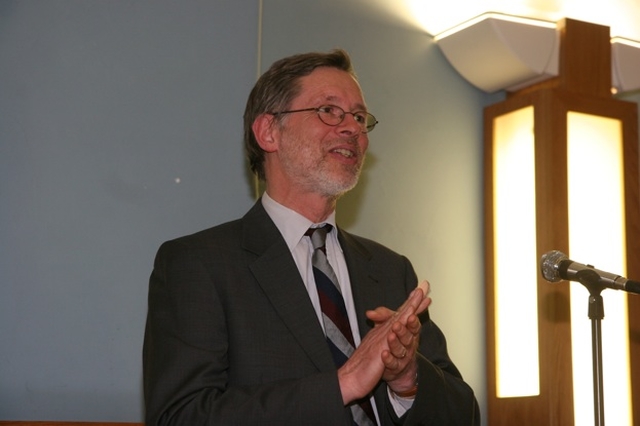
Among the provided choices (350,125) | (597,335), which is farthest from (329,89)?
→ (597,335)

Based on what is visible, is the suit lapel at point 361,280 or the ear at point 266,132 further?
the ear at point 266,132

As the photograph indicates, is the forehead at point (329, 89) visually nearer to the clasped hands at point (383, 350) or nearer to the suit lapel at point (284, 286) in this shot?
the suit lapel at point (284, 286)

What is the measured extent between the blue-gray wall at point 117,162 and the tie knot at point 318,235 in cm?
88

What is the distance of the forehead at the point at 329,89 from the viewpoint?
309 centimetres

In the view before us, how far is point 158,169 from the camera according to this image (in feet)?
12.0

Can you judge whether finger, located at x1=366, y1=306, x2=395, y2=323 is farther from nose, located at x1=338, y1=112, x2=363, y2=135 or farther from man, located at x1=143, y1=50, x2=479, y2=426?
nose, located at x1=338, y1=112, x2=363, y2=135

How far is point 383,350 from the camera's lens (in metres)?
2.42

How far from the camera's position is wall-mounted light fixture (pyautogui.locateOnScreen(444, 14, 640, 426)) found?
4.00 m

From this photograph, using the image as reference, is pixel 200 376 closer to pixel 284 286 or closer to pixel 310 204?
pixel 284 286

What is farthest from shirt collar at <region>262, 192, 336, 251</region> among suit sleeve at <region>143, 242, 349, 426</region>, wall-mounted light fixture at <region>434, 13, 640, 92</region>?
wall-mounted light fixture at <region>434, 13, 640, 92</region>

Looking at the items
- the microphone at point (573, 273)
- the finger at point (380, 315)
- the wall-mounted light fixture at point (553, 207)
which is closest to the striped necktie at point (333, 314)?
the finger at point (380, 315)

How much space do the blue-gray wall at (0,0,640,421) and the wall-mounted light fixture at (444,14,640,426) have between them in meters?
0.33

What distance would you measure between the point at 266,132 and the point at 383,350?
1.02 metres

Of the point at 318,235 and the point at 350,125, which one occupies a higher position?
the point at 350,125
